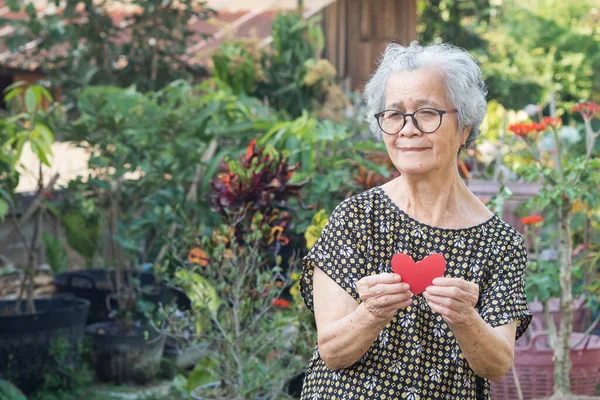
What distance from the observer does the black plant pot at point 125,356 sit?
5051 millimetres

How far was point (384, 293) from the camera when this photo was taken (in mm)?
1820

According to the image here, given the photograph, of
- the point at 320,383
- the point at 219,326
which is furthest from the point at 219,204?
the point at 320,383

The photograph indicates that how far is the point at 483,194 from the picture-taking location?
444 centimetres

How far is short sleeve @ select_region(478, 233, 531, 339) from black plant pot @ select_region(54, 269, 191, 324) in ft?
11.3

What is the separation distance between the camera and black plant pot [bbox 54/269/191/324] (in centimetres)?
536

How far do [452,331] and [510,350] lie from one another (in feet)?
0.57

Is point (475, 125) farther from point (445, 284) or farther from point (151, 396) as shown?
point (151, 396)

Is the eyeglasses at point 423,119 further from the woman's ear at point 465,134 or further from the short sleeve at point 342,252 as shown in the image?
the short sleeve at point 342,252

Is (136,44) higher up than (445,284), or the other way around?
(445,284)

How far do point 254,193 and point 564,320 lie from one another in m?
1.42

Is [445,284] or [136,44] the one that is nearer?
[445,284]

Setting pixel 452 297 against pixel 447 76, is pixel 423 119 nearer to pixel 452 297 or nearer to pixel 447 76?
pixel 447 76

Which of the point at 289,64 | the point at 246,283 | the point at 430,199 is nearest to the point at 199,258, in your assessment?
the point at 246,283

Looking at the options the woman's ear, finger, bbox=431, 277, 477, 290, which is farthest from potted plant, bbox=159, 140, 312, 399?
finger, bbox=431, 277, 477, 290
